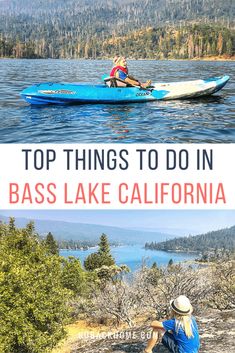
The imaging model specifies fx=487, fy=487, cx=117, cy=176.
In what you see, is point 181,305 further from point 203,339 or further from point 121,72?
A: point 121,72

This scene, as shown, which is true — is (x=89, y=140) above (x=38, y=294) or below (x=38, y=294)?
above

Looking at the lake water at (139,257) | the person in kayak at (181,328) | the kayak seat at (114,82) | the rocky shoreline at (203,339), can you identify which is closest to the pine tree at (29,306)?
the lake water at (139,257)

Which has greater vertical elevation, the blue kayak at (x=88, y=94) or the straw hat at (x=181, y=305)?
the blue kayak at (x=88, y=94)

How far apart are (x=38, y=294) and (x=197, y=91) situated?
8.87m

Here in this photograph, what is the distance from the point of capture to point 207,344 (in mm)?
5871

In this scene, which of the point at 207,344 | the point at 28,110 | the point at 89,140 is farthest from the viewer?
the point at 28,110

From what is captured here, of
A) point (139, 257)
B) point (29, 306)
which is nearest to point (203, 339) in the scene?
point (29, 306)

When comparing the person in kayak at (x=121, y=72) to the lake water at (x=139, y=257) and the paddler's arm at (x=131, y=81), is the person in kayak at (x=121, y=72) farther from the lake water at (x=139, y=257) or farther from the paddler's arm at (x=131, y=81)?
the lake water at (x=139, y=257)

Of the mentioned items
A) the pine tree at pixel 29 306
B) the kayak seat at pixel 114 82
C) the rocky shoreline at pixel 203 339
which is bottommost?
the pine tree at pixel 29 306

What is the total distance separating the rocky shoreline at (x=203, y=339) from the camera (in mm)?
5797

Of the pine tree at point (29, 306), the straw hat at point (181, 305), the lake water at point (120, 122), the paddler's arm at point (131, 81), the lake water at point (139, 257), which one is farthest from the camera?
the paddler's arm at point (131, 81)

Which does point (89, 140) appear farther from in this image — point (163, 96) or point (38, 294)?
point (163, 96)

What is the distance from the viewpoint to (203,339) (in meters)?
6.04

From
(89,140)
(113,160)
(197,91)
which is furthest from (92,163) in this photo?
(197,91)
